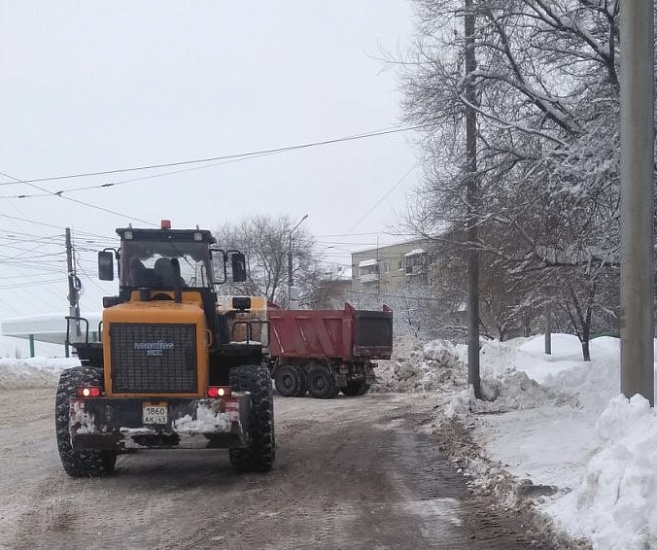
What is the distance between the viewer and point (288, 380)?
23672 mm

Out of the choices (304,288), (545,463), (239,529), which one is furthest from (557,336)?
(239,529)

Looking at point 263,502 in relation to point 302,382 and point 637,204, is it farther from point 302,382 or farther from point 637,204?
point 302,382

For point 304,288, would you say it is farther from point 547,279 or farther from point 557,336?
point 547,279

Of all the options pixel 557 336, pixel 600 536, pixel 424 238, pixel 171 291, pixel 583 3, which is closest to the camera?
pixel 600 536

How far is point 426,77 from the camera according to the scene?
13.2 m

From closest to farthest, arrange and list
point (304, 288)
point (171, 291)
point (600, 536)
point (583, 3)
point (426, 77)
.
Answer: point (600, 536), point (171, 291), point (583, 3), point (426, 77), point (304, 288)

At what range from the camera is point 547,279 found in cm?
1348

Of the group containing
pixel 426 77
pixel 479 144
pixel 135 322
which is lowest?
pixel 135 322

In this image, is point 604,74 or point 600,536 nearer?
point 600,536

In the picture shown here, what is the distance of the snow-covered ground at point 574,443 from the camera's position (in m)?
5.23

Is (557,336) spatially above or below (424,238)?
below

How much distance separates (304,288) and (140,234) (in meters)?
46.8

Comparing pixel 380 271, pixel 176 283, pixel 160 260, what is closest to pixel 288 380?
pixel 160 260

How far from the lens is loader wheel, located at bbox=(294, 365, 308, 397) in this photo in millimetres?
23375
